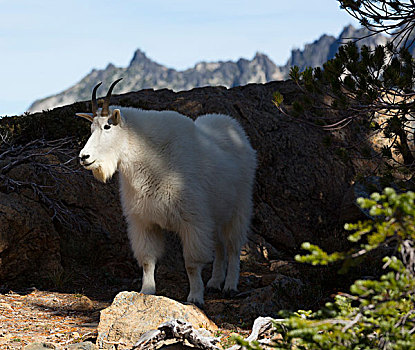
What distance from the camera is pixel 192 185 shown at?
220 inches

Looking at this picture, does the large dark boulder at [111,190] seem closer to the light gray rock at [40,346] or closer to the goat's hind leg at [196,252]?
the goat's hind leg at [196,252]

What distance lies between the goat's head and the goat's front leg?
746 millimetres

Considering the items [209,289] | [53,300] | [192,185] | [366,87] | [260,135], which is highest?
[260,135]

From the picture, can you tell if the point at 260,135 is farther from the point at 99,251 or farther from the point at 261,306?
the point at 261,306

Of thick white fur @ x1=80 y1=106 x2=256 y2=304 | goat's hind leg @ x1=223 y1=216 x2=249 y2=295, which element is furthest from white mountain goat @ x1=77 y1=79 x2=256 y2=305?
goat's hind leg @ x1=223 y1=216 x2=249 y2=295

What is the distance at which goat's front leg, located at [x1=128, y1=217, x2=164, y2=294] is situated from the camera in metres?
5.82

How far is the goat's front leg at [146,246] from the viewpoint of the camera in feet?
19.1

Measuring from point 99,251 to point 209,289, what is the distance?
178 centimetres

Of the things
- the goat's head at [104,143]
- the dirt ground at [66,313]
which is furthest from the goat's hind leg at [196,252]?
the goat's head at [104,143]

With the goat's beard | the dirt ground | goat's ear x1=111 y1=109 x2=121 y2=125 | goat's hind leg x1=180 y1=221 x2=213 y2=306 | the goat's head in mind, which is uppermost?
goat's ear x1=111 y1=109 x2=121 y2=125

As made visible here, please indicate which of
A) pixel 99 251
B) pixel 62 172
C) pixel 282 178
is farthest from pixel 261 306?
pixel 282 178

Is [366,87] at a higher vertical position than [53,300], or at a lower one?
higher

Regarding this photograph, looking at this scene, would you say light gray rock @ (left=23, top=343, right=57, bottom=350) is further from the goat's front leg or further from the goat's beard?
the goat's beard

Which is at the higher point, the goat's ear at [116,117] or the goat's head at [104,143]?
the goat's ear at [116,117]
